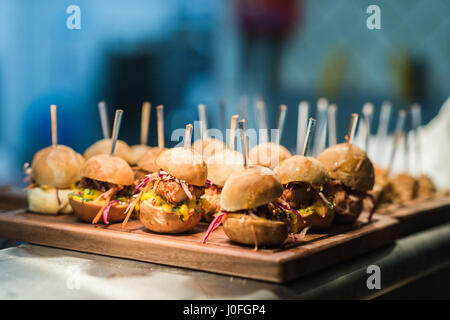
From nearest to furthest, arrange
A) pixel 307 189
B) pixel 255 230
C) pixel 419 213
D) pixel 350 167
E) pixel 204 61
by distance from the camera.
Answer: pixel 255 230 → pixel 307 189 → pixel 350 167 → pixel 419 213 → pixel 204 61

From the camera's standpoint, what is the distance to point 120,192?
3203mm

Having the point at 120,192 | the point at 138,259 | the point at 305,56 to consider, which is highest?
the point at 305,56

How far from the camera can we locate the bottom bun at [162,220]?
9.29 feet

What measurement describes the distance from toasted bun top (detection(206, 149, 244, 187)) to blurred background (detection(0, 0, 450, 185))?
474cm

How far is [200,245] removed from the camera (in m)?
2.63

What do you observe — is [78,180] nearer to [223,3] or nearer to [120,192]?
[120,192]

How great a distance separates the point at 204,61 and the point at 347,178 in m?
6.37

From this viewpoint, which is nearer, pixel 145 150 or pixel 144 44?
pixel 145 150

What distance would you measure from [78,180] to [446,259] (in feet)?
9.29

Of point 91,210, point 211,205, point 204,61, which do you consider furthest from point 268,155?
point 204,61

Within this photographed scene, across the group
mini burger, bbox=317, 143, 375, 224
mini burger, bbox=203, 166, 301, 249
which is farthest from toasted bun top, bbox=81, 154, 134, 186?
mini burger, bbox=317, 143, 375, 224

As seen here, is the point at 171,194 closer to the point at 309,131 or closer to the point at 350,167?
the point at 309,131

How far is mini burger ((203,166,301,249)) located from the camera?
8.26 ft
